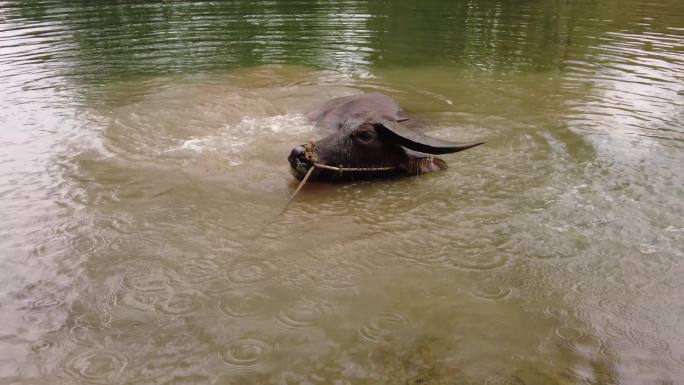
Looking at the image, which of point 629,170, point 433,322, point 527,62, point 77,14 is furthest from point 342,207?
point 77,14

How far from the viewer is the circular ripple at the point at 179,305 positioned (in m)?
3.78

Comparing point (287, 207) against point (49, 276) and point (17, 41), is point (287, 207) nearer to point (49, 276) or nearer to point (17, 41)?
point (49, 276)

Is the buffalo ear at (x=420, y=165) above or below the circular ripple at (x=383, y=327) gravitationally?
above

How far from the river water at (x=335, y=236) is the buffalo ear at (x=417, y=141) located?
1.56 feet

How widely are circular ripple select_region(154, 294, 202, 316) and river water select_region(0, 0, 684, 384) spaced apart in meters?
0.03

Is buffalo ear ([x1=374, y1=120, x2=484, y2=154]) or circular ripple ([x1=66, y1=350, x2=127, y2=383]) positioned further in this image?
buffalo ear ([x1=374, y1=120, x2=484, y2=154])

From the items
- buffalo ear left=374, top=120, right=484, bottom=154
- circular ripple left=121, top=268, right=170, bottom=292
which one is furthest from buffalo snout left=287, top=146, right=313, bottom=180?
circular ripple left=121, top=268, right=170, bottom=292

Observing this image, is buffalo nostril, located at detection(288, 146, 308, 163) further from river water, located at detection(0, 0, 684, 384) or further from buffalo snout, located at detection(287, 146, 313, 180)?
river water, located at detection(0, 0, 684, 384)

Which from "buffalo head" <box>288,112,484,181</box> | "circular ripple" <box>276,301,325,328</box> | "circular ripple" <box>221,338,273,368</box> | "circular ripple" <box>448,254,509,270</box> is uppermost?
"buffalo head" <box>288,112,484,181</box>

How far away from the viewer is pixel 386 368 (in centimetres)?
325

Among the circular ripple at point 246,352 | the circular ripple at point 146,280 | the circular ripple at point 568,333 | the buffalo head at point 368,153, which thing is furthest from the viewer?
the buffalo head at point 368,153

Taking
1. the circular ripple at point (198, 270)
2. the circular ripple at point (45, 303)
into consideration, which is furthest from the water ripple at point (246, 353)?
the circular ripple at point (45, 303)

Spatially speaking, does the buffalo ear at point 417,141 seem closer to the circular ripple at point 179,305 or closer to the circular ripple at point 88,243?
the circular ripple at point 179,305

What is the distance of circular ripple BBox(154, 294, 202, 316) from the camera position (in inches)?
149
